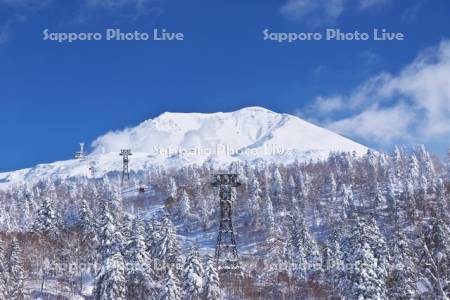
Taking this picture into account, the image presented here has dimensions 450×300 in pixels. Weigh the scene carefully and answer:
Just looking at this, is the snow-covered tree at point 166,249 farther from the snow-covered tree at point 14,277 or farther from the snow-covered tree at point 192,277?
the snow-covered tree at point 14,277

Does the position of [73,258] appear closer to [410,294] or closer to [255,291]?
[255,291]

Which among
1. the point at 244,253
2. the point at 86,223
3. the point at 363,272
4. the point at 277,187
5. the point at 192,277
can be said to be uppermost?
the point at 277,187

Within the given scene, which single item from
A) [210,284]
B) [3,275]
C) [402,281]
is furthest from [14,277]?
[402,281]

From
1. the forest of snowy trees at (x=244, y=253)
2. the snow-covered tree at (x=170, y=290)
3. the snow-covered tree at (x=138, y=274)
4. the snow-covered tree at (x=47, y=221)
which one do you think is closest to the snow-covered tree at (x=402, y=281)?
the forest of snowy trees at (x=244, y=253)

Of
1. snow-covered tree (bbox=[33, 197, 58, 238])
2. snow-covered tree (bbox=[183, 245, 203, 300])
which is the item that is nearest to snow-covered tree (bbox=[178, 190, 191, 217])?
snow-covered tree (bbox=[33, 197, 58, 238])

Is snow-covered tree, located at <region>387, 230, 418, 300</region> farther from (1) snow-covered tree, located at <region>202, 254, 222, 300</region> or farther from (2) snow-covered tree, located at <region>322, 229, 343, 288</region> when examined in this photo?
(2) snow-covered tree, located at <region>322, 229, 343, 288</region>

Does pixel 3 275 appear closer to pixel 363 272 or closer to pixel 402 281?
pixel 363 272
